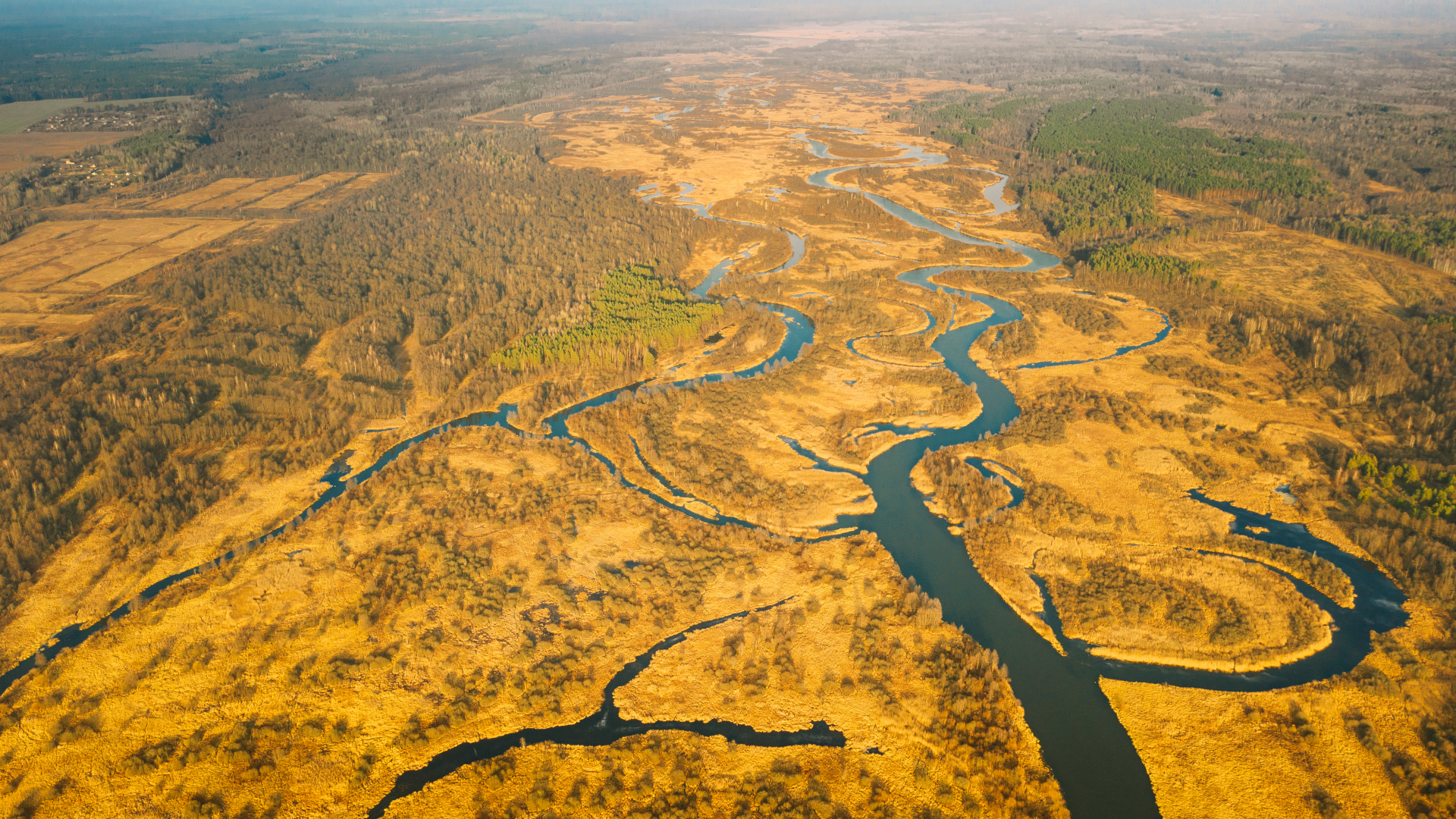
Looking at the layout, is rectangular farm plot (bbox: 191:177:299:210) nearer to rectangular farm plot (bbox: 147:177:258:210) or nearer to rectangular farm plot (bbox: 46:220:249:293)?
rectangular farm plot (bbox: 147:177:258:210)

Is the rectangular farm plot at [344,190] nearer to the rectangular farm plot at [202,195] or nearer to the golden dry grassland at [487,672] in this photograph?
the rectangular farm plot at [202,195]

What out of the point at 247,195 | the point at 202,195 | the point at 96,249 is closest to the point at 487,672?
the point at 96,249

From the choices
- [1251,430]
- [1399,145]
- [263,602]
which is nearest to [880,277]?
[1251,430]

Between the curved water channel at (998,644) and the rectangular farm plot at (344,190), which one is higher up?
the rectangular farm plot at (344,190)

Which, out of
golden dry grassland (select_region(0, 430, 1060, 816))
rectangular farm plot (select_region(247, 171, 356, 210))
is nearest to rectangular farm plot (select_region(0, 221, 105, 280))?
rectangular farm plot (select_region(247, 171, 356, 210))

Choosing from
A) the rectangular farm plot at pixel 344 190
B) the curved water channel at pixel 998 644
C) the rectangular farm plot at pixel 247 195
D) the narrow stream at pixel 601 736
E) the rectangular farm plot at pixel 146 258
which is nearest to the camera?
the narrow stream at pixel 601 736

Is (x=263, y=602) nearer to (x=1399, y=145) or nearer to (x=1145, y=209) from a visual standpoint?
(x=1145, y=209)

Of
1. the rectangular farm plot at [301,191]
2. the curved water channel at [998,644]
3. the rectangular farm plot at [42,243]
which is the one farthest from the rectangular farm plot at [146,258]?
the curved water channel at [998,644]
